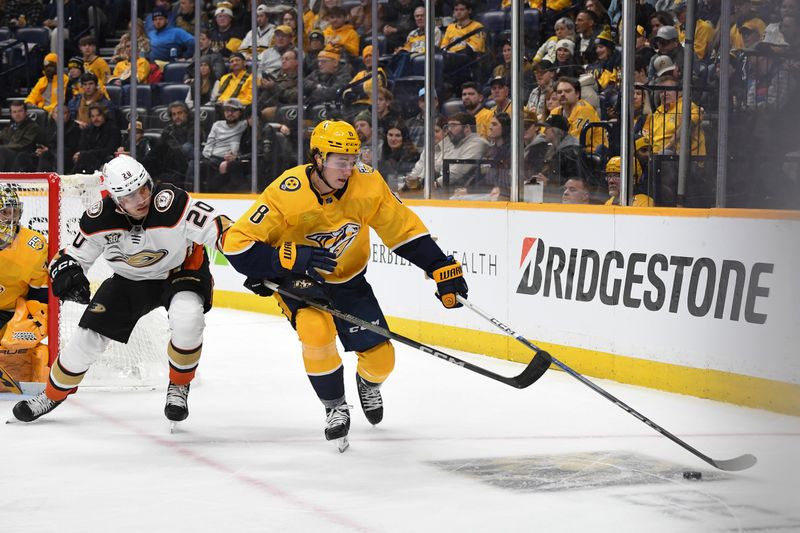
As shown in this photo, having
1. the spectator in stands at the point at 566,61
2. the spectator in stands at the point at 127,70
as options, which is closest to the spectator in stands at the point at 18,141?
the spectator in stands at the point at 127,70

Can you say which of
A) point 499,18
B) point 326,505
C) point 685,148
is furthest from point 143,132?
point 326,505

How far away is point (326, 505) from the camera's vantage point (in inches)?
143

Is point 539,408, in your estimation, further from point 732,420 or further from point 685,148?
point 685,148

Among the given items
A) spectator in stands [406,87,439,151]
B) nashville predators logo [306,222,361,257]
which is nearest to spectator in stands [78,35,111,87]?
spectator in stands [406,87,439,151]

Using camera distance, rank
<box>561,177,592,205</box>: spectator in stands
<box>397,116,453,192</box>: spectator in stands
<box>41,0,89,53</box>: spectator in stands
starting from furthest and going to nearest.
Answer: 1. <box>41,0,89,53</box>: spectator in stands
2. <box>397,116,453,192</box>: spectator in stands
3. <box>561,177,592,205</box>: spectator in stands

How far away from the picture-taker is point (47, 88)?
1095 cm

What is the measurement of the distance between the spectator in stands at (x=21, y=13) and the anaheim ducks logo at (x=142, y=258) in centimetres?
811

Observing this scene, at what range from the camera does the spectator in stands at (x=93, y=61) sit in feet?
35.8

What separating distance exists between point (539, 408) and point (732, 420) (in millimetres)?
796

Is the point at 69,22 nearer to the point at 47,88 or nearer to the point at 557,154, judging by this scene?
the point at 47,88

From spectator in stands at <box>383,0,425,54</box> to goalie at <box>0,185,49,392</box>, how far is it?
317 cm

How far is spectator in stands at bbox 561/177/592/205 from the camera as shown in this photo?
6.37 meters

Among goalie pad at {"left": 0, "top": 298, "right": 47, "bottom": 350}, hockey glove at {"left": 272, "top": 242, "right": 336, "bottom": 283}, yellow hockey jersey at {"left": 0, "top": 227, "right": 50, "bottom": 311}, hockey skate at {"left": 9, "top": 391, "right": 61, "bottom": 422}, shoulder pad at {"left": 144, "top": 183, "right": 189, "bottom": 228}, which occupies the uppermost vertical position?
shoulder pad at {"left": 144, "top": 183, "right": 189, "bottom": 228}

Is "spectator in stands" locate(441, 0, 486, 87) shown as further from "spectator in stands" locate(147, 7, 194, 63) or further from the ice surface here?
"spectator in stands" locate(147, 7, 194, 63)
